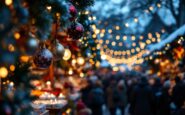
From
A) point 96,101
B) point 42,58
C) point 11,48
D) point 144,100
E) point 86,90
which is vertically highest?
point 86,90

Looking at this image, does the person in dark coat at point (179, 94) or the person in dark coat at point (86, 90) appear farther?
the person in dark coat at point (86, 90)

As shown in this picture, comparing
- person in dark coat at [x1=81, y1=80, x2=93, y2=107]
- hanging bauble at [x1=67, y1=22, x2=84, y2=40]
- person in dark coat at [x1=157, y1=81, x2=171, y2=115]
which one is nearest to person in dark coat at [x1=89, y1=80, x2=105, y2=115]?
person in dark coat at [x1=81, y1=80, x2=93, y2=107]

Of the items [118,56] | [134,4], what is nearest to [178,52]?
[134,4]

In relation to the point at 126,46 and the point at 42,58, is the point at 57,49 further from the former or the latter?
the point at 126,46

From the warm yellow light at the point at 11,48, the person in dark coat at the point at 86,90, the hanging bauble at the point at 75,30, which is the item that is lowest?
the warm yellow light at the point at 11,48

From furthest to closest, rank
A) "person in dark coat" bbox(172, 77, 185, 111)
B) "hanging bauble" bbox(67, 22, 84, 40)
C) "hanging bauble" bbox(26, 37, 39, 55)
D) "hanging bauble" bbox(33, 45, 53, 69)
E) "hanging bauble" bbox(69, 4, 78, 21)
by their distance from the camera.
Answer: "person in dark coat" bbox(172, 77, 185, 111) → "hanging bauble" bbox(67, 22, 84, 40) → "hanging bauble" bbox(69, 4, 78, 21) → "hanging bauble" bbox(33, 45, 53, 69) → "hanging bauble" bbox(26, 37, 39, 55)

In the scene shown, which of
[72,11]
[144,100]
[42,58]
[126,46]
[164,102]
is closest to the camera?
[42,58]

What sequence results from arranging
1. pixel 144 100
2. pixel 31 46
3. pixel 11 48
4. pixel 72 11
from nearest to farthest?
pixel 11 48
pixel 31 46
pixel 72 11
pixel 144 100

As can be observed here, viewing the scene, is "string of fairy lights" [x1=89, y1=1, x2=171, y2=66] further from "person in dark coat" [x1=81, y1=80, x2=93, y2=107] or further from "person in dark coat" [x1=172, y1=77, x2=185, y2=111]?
"person in dark coat" [x1=172, y1=77, x2=185, y2=111]

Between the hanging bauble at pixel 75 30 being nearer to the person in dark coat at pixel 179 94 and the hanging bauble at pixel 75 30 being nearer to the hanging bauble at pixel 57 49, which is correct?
the hanging bauble at pixel 57 49

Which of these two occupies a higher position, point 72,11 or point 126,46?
point 126,46

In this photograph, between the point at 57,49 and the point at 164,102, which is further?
the point at 164,102

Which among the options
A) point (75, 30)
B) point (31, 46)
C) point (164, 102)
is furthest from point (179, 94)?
point (31, 46)

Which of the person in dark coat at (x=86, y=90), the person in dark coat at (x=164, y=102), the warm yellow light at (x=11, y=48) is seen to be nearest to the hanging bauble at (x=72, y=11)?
the warm yellow light at (x=11, y=48)
